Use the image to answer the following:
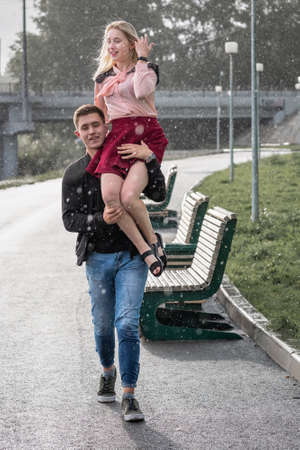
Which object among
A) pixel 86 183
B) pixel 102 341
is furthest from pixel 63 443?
pixel 86 183

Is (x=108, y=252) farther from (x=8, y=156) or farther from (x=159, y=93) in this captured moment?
(x=159, y=93)

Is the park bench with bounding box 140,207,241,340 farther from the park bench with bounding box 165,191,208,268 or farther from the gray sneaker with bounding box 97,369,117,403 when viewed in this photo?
the gray sneaker with bounding box 97,369,117,403

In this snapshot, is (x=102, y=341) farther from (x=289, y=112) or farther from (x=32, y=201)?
(x=289, y=112)

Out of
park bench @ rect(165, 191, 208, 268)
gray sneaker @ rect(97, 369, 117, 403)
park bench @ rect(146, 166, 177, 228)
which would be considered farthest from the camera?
park bench @ rect(146, 166, 177, 228)

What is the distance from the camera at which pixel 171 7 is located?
94.8 meters

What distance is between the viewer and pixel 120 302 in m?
4.53

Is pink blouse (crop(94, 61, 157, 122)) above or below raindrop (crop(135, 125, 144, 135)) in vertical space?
above

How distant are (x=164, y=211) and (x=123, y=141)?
33.7 ft

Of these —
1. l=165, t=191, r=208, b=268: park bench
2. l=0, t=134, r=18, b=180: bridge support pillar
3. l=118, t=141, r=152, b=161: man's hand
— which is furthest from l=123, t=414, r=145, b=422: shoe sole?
l=0, t=134, r=18, b=180: bridge support pillar

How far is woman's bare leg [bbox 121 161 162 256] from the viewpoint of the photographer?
4.53m

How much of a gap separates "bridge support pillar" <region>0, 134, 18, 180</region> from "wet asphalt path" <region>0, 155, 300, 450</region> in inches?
1859

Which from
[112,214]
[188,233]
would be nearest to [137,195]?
[112,214]

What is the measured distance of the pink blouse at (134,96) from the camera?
456 cm

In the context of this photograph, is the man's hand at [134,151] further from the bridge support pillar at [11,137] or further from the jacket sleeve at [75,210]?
the bridge support pillar at [11,137]
